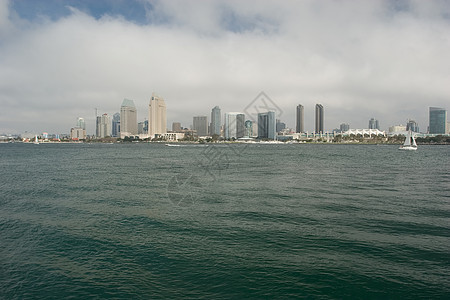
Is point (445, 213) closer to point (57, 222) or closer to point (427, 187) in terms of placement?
point (427, 187)

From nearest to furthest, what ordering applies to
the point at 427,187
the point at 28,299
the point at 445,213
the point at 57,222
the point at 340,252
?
the point at 28,299 < the point at 340,252 < the point at 57,222 < the point at 445,213 < the point at 427,187

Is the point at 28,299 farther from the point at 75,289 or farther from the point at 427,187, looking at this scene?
the point at 427,187

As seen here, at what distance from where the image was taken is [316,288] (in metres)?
8.38

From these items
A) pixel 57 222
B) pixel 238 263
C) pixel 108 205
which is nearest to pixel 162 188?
pixel 108 205

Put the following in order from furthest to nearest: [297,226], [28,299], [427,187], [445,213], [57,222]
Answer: [427,187], [445,213], [57,222], [297,226], [28,299]

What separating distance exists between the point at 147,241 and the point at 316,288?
6648mm

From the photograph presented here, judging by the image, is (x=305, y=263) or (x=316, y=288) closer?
(x=316, y=288)

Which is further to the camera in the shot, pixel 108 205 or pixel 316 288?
pixel 108 205

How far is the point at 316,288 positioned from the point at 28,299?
7711mm

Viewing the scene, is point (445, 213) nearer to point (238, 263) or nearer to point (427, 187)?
point (427, 187)

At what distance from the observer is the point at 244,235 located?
492 inches

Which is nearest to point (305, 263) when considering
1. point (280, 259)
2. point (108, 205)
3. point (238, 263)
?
point (280, 259)

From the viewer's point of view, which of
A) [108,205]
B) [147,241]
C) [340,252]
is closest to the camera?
[340,252]

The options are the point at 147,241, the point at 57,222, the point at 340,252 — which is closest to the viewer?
the point at 340,252
